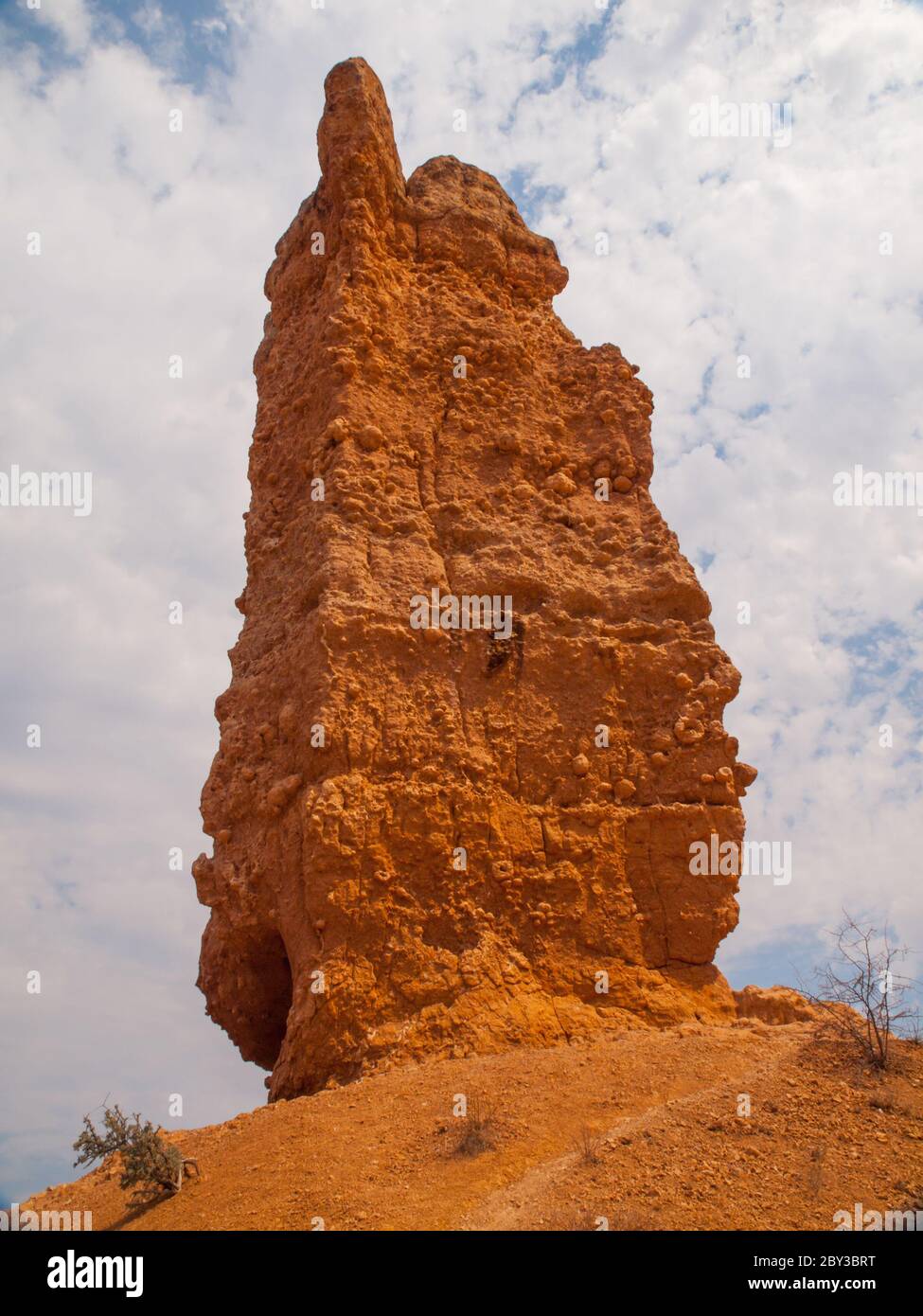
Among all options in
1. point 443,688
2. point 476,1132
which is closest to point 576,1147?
point 476,1132

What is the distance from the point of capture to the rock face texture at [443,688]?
8.28m

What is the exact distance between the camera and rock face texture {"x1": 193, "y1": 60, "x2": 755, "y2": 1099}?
27.2 ft

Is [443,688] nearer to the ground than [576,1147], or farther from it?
farther from it

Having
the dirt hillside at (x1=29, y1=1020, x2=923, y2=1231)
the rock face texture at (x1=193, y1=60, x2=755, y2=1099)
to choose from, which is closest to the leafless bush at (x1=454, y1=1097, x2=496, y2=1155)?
the dirt hillside at (x1=29, y1=1020, x2=923, y2=1231)

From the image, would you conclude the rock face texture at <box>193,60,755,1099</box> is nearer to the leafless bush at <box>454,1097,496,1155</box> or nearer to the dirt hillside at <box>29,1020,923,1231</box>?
the dirt hillside at <box>29,1020,923,1231</box>

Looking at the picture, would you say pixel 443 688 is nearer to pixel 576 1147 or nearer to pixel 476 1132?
pixel 476 1132

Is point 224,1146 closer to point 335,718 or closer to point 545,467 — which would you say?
point 335,718

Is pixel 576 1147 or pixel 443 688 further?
pixel 443 688

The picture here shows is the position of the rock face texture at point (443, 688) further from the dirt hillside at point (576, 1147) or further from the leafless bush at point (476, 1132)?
the leafless bush at point (476, 1132)

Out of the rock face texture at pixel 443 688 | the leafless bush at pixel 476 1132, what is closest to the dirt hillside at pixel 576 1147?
the leafless bush at pixel 476 1132

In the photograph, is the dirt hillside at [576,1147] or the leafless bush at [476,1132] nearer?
the dirt hillside at [576,1147]

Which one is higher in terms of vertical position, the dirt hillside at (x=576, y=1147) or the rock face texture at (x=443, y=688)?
the rock face texture at (x=443, y=688)

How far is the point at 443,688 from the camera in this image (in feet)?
29.8

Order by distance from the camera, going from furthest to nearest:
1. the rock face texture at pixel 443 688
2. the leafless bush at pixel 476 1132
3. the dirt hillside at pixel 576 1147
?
the rock face texture at pixel 443 688, the leafless bush at pixel 476 1132, the dirt hillside at pixel 576 1147
